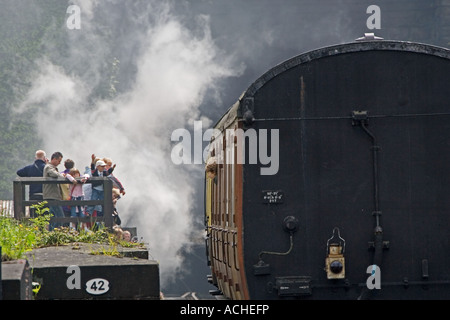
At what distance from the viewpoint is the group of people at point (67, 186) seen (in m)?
14.2

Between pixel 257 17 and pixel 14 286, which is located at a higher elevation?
pixel 257 17

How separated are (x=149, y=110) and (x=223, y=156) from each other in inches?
962

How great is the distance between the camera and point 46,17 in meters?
40.7

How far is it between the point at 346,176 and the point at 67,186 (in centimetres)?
678

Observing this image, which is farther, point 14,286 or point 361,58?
point 361,58

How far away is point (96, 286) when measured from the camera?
26.0 ft

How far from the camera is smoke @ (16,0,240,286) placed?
32031 mm

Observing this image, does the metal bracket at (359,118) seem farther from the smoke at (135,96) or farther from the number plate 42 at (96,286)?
the smoke at (135,96)

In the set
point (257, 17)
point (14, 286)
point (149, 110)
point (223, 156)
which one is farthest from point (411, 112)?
point (257, 17)

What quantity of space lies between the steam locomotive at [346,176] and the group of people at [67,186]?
559 centimetres

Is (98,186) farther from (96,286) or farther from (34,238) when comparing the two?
(96,286)
